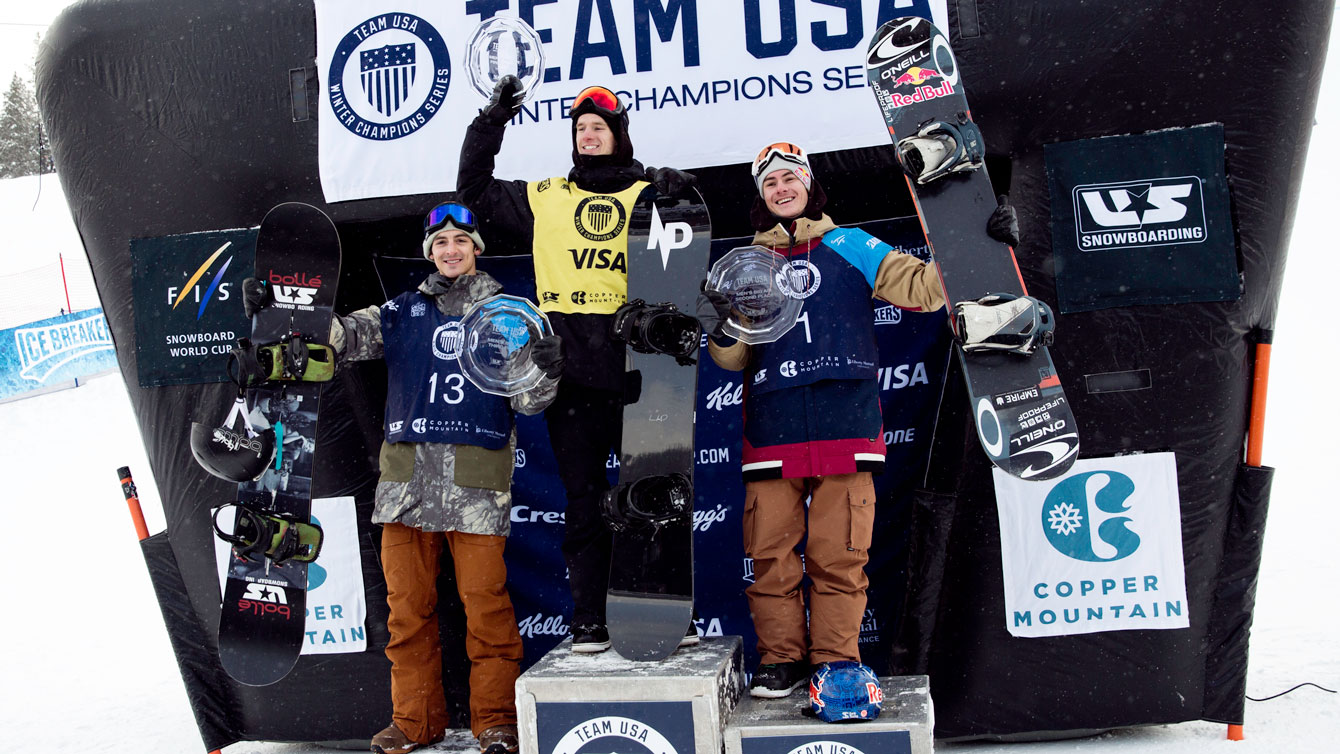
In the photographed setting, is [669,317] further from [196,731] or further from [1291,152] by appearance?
[196,731]

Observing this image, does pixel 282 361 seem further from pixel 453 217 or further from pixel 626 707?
pixel 626 707

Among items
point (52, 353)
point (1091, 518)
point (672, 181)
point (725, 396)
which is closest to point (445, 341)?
point (672, 181)

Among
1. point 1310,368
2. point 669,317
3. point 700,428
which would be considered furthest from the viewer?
point 1310,368

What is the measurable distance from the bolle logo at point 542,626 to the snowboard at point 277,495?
2.67ft

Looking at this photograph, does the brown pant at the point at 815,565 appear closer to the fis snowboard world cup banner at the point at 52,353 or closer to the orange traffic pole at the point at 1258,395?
the orange traffic pole at the point at 1258,395

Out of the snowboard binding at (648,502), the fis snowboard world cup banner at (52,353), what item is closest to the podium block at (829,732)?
the snowboard binding at (648,502)

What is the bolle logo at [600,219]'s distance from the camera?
280 cm

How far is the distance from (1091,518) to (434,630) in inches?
82.3

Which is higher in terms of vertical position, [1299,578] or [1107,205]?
[1107,205]

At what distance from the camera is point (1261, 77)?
2988 mm

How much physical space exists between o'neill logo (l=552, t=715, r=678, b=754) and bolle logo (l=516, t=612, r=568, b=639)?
108 centimetres

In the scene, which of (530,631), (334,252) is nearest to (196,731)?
(530,631)

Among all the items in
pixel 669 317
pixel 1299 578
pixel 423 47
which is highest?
pixel 423 47

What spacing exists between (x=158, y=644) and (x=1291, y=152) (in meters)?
5.45
